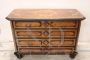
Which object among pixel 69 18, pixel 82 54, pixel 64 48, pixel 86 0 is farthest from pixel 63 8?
pixel 82 54

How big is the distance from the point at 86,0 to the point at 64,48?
0.83 meters

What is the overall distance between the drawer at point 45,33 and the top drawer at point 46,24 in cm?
8

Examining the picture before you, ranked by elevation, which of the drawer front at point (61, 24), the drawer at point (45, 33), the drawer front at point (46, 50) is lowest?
the drawer front at point (46, 50)

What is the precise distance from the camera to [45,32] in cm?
162

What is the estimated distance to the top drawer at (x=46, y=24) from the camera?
1.55 m

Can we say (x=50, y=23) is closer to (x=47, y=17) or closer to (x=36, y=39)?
(x=47, y=17)

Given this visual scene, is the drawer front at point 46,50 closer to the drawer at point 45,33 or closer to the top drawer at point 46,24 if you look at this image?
the drawer at point 45,33

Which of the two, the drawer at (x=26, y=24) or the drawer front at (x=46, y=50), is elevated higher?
the drawer at (x=26, y=24)

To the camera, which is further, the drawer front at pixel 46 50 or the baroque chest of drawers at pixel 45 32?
the drawer front at pixel 46 50

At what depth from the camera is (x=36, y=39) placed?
1683mm

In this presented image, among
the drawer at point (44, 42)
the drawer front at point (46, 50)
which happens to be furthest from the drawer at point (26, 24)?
the drawer front at point (46, 50)

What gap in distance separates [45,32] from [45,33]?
16 millimetres

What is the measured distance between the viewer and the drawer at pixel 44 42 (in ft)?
5.55

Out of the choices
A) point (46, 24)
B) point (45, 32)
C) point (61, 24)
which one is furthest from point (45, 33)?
point (61, 24)
